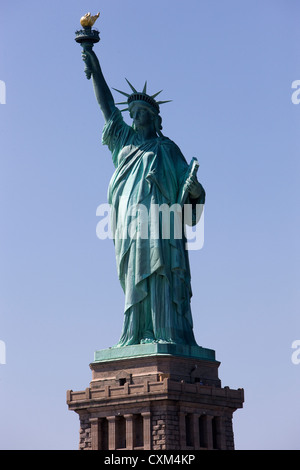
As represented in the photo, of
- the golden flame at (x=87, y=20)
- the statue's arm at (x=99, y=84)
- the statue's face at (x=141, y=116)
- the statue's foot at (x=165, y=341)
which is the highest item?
the golden flame at (x=87, y=20)

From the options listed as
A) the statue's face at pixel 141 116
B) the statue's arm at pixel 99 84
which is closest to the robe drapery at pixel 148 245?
the statue's arm at pixel 99 84

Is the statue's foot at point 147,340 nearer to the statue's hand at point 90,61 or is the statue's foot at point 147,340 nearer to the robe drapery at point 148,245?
→ the robe drapery at point 148,245

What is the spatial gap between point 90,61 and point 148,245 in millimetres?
6707

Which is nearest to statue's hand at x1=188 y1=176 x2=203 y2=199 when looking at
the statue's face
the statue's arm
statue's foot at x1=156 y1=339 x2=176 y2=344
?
the statue's face

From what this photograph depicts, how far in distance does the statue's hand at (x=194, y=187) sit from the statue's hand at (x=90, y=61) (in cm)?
516

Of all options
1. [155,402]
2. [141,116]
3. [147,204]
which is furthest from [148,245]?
[155,402]

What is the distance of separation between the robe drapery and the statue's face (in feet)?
1.40

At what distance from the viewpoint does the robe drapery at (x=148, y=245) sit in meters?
54.6

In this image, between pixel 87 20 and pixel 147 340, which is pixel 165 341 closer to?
pixel 147 340

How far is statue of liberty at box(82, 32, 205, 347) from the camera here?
179 feet

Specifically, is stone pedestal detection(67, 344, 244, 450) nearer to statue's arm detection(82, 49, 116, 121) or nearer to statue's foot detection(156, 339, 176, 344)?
statue's foot detection(156, 339, 176, 344)
